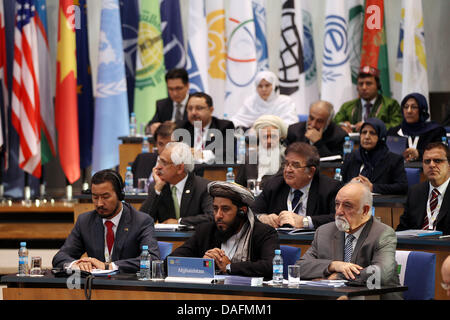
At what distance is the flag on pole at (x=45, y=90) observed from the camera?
9930 mm

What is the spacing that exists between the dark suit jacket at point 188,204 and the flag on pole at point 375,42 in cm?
418

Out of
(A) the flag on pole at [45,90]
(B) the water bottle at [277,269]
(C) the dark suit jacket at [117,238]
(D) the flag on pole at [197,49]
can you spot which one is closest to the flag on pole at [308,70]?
(D) the flag on pole at [197,49]

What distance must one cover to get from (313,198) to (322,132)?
2.17 metres

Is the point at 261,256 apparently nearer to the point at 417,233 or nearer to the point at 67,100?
the point at 417,233

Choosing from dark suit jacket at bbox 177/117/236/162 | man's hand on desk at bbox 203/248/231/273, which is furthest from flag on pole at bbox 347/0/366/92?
man's hand on desk at bbox 203/248/231/273

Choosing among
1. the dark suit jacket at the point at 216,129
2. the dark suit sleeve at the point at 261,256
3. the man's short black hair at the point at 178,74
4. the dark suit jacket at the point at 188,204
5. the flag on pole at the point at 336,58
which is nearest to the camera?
the dark suit sleeve at the point at 261,256

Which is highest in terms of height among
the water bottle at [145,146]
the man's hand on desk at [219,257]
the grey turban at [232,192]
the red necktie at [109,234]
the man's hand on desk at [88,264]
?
the water bottle at [145,146]

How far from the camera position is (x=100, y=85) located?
9.74 metres

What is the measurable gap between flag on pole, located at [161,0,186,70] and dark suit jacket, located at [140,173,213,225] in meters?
4.07

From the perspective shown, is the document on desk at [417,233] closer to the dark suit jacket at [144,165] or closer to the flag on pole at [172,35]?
the dark suit jacket at [144,165]

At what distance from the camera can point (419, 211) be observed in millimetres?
5867

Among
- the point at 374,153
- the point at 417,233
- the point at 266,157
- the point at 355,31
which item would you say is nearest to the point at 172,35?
the point at 355,31
